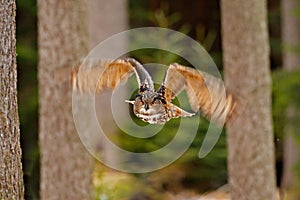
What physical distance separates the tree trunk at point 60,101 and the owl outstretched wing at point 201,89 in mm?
2241

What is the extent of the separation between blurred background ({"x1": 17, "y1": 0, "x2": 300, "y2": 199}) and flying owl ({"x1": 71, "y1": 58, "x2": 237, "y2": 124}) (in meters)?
3.25

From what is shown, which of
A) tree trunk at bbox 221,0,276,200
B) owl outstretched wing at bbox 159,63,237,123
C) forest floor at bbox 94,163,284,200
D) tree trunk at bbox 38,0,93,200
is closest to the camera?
owl outstretched wing at bbox 159,63,237,123

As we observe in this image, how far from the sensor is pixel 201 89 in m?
3.19

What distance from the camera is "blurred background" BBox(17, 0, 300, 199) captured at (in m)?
7.66

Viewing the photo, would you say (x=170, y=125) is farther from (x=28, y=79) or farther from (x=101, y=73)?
(x=101, y=73)

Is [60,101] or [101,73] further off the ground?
[101,73]

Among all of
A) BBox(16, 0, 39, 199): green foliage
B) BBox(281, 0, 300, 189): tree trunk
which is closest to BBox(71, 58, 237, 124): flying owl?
BBox(16, 0, 39, 199): green foliage

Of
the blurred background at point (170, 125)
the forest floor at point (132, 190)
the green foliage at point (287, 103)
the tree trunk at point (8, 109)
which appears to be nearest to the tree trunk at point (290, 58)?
the blurred background at point (170, 125)

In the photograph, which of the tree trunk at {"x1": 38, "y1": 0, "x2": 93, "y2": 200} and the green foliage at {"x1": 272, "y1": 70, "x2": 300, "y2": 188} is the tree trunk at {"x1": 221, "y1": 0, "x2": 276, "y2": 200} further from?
the green foliage at {"x1": 272, "y1": 70, "x2": 300, "y2": 188}

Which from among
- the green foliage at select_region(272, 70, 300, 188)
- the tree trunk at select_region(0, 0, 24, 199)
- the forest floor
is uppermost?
the tree trunk at select_region(0, 0, 24, 199)

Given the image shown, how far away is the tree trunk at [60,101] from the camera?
5.39 metres

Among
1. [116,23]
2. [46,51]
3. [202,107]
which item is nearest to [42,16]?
[46,51]

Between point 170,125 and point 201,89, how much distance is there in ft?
18.5

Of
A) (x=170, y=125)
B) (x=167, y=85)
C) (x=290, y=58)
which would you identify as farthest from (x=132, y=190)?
(x=167, y=85)
